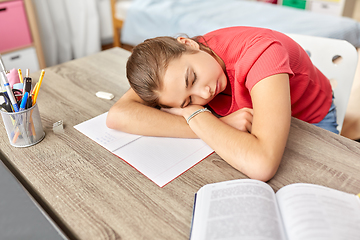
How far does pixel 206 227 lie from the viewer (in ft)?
1.58

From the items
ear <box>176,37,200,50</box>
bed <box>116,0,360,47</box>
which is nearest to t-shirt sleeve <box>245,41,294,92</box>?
ear <box>176,37,200,50</box>

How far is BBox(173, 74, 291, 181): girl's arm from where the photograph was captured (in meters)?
0.61

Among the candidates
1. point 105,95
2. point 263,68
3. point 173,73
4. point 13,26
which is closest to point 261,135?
point 263,68

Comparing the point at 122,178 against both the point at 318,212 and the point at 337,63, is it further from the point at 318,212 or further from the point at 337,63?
the point at 337,63

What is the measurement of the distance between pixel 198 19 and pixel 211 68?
169 cm

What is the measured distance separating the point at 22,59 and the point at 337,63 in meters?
2.35

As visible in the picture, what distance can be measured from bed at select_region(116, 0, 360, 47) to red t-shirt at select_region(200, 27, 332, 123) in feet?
3.80

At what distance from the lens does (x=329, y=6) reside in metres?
3.48

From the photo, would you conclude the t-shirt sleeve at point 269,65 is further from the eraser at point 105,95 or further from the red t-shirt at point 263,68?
the eraser at point 105,95

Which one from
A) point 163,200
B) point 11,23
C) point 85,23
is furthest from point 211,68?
point 85,23

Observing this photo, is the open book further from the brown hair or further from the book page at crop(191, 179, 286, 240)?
the brown hair

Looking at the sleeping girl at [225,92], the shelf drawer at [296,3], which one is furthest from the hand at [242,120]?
the shelf drawer at [296,3]

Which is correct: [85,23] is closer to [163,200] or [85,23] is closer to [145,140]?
[145,140]

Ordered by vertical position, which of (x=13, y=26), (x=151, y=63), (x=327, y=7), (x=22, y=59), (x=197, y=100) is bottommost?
(x=22, y=59)
